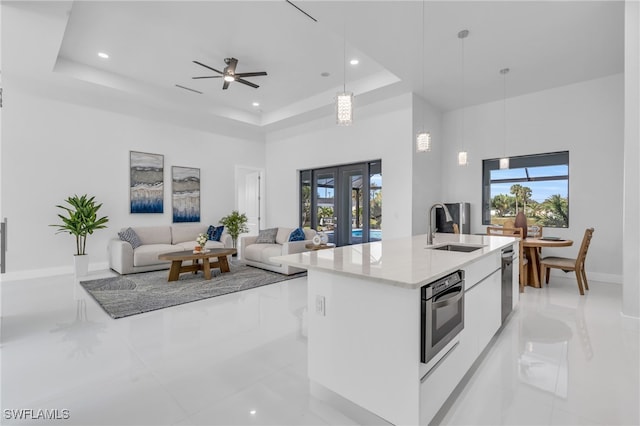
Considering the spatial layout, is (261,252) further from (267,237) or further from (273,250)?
(267,237)

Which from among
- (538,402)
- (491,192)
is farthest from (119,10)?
(491,192)

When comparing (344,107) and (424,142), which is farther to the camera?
(424,142)

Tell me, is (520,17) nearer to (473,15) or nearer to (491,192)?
(473,15)

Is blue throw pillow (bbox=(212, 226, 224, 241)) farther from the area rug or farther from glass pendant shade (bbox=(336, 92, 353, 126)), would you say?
glass pendant shade (bbox=(336, 92, 353, 126))

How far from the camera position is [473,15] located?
330cm

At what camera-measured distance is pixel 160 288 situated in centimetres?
423

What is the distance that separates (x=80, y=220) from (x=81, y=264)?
75 cm

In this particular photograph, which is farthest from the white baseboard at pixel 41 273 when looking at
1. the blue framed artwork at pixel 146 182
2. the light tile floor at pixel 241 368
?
the light tile floor at pixel 241 368

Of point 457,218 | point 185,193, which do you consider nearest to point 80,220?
point 185,193

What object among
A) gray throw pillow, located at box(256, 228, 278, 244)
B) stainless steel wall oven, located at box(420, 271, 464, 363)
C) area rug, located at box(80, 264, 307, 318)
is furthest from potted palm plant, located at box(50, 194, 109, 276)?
stainless steel wall oven, located at box(420, 271, 464, 363)

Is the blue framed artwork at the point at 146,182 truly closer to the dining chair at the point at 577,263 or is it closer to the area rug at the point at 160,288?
the area rug at the point at 160,288

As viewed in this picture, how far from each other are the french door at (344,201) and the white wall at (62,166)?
10.2ft

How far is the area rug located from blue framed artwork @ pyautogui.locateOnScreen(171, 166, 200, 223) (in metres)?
1.76

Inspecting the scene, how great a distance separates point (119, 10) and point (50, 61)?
5.13ft
